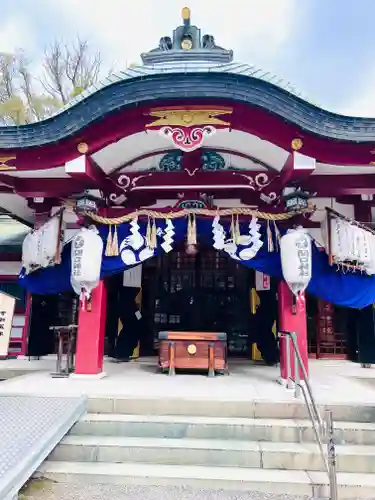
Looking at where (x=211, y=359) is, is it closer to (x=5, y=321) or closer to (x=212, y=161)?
(x=212, y=161)

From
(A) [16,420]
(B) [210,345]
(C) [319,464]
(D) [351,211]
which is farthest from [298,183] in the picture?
(A) [16,420]

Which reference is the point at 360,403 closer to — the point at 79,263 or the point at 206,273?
the point at 79,263

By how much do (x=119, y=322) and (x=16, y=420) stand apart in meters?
4.12

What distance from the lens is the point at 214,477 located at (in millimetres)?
3287

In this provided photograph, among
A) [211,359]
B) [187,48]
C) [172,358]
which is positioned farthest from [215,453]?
[187,48]

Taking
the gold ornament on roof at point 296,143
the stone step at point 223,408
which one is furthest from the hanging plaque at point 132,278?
the gold ornament on roof at point 296,143

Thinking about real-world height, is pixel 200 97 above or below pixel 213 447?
above

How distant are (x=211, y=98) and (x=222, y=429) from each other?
3.82m

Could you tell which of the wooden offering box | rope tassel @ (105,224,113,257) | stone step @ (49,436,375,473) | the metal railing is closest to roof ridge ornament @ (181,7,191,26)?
rope tassel @ (105,224,113,257)

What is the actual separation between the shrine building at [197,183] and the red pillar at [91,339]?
1 centimetres

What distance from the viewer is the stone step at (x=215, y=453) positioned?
3.47 metres

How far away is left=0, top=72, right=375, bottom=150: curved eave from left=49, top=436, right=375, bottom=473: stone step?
371 cm

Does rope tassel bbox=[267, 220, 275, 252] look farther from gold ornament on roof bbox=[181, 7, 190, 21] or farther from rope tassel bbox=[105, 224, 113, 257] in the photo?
gold ornament on roof bbox=[181, 7, 190, 21]

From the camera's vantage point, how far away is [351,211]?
23.8 feet
